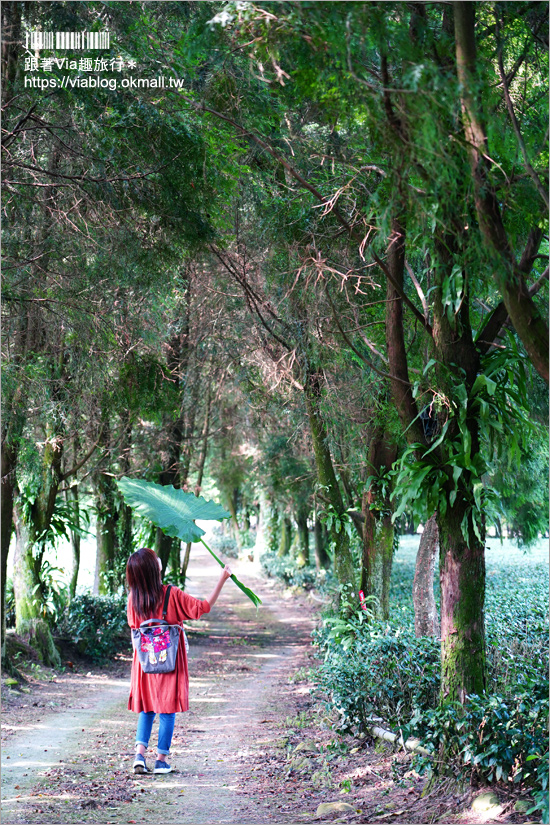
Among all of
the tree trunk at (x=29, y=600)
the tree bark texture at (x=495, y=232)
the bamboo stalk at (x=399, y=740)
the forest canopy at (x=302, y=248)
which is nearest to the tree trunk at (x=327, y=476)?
the forest canopy at (x=302, y=248)

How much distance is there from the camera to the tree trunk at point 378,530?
31.0 feet

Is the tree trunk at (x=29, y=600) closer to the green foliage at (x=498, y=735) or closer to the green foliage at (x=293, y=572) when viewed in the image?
the green foliage at (x=498, y=735)

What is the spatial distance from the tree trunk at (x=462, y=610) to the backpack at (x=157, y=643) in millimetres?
1863

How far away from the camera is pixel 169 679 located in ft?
15.2

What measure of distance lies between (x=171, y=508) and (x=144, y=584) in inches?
31.8

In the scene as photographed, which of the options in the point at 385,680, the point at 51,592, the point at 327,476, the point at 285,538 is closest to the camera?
the point at 385,680

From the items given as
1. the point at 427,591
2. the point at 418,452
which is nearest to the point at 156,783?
the point at 418,452

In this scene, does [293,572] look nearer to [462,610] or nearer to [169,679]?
[462,610]

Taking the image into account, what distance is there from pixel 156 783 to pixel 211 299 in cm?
684

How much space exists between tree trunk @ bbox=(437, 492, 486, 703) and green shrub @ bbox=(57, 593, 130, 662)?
9.64 metres

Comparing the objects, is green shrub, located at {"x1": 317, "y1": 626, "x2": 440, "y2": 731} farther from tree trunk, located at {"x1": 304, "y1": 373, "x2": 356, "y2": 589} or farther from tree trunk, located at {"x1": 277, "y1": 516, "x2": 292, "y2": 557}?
tree trunk, located at {"x1": 277, "y1": 516, "x2": 292, "y2": 557}

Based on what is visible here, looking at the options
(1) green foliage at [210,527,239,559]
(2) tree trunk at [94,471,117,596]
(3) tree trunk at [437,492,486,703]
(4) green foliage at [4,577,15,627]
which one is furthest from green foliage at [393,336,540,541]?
(1) green foliage at [210,527,239,559]

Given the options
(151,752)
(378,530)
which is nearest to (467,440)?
(151,752)

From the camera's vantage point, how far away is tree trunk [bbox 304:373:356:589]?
9.57 meters
